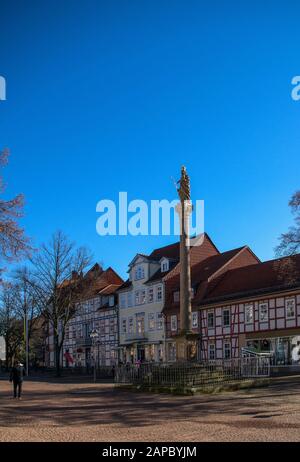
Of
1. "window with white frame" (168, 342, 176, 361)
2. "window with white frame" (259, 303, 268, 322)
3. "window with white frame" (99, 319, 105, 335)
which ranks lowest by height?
"window with white frame" (168, 342, 176, 361)

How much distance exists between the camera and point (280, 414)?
16188 millimetres

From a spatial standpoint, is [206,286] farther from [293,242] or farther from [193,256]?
[293,242]

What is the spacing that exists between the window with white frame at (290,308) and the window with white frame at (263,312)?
2.22 metres

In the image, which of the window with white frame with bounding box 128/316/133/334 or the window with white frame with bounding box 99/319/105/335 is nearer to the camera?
the window with white frame with bounding box 128/316/133/334

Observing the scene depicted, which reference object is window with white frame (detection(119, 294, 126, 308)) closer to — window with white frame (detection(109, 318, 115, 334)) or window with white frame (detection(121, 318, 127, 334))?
window with white frame (detection(121, 318, 127, 334))

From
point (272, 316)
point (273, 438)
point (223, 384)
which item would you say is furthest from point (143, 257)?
point (273, 438)

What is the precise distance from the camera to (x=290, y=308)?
4266 cm

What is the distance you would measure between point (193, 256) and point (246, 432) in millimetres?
48595

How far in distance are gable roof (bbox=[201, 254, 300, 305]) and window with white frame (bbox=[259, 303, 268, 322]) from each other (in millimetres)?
1031

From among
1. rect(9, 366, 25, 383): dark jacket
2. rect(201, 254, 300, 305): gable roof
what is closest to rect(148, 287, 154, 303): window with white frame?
rect(201, 254, 300, 305): gable roof

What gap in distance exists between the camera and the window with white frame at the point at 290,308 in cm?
4234

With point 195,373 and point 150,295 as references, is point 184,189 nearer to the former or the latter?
point 195,373

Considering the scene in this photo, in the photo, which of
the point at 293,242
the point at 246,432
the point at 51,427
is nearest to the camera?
the point at 246,432

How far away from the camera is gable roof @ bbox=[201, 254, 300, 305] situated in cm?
4419
